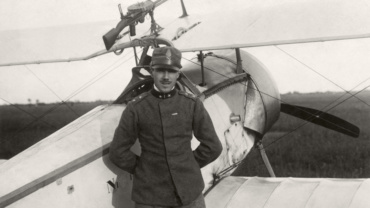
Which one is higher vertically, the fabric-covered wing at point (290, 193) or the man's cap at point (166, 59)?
the man's cap at point (166, 59)

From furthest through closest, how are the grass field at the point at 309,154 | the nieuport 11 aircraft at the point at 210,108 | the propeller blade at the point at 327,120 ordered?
the grass field at the point at 309,154, the propeller blade at the point at 327,120, the nieuport 11 aircraft at the point at 210,108

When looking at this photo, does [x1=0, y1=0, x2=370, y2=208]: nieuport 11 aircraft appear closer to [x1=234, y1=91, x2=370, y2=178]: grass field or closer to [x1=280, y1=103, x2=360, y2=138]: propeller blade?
[x1=280, y1=103, x2=360, y2=138]: propeller blade

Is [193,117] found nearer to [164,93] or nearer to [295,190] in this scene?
[164,93]

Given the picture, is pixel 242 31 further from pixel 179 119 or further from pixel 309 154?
pixel 309 154

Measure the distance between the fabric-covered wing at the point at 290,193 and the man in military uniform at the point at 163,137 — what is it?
1083mm

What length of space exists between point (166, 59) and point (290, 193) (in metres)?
1.80

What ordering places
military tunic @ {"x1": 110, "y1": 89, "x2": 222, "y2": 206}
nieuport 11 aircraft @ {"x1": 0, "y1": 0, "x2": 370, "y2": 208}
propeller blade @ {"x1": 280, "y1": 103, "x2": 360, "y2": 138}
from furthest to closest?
propeller blade @ {"x1": 280, "y1": 103, "x2": 360, "y2": 138} < nieuport 11 aircraft @ {"x1": 0, "y1": 0, "x2": 370, "y2": 208} < military tunic @ {"x1": 110, "y1": 89, "x2": 222, "y2": 206}

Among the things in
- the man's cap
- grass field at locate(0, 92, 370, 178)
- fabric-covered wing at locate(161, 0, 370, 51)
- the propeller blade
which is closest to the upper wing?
fabric-covered wing at locate(161, 0, 370, 51)

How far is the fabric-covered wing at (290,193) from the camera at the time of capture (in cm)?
396

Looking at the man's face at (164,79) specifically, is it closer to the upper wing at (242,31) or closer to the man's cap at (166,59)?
the man's cap at (166,59)

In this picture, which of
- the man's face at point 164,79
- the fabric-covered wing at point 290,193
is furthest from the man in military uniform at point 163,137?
the fabric-covered wing at point 290,193

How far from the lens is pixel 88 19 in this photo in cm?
925

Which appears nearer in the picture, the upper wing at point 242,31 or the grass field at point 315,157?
the upper wing at point 242,31

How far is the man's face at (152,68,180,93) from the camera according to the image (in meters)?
3.26
